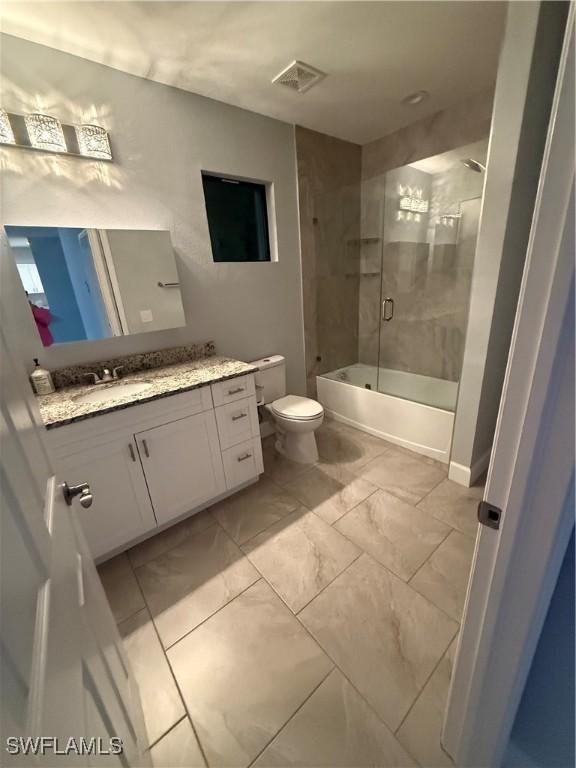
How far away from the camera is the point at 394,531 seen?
1717 millimetres

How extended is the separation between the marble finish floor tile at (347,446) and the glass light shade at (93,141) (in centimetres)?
238

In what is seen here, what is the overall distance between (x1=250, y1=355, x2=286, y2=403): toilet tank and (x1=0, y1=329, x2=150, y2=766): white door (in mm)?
1706

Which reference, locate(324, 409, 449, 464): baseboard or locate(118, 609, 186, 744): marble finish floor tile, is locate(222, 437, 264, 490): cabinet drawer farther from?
locate(324, 409, 449, 464): baseboard

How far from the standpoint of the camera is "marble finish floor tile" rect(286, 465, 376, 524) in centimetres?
191

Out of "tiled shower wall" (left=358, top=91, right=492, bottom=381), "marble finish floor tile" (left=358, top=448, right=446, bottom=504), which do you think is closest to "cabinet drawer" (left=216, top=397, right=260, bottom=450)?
"marble finish floor tile" (left=358, top=448, right=446, bottom=504)

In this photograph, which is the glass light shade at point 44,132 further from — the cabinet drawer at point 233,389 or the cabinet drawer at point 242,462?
the cabinet drawer at point 242,462

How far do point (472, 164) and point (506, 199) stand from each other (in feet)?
3.33

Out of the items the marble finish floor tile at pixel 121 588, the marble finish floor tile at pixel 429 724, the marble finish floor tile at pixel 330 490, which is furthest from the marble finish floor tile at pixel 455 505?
the marble finish floor tile at pixel 121 588

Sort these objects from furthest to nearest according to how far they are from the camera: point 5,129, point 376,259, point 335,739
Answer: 1. point 376,259
2. point 5,129
3. point 335,739

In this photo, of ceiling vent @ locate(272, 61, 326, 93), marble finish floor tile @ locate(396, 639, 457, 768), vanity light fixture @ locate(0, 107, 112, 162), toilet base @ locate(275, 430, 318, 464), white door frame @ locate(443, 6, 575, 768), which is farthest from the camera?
toilet base @ locate(275, 430, 318, 464)

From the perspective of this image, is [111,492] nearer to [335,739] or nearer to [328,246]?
[335,739]

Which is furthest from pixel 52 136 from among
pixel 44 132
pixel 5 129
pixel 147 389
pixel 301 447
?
pixel 301 447

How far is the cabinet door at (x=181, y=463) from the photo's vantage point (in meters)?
1.63

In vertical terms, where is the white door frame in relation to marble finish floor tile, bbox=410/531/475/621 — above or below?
above
